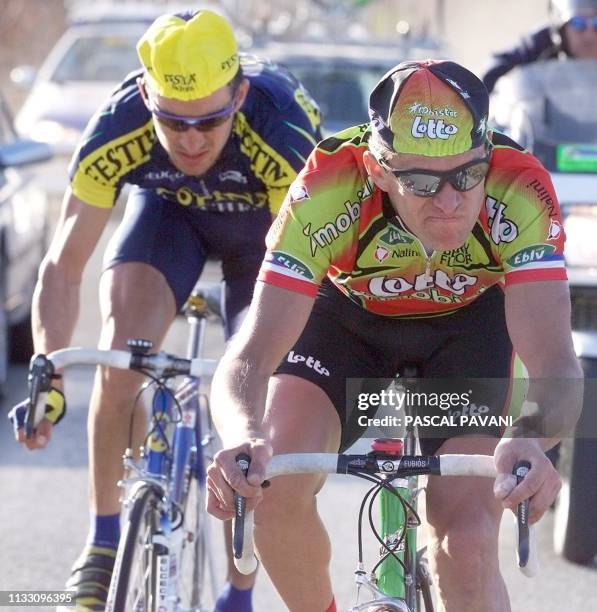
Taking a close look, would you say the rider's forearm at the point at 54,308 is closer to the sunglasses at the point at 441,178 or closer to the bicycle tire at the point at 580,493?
the sunglasses at the point at 441,178

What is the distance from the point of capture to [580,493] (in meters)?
5.67

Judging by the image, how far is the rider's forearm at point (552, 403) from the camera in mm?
3107

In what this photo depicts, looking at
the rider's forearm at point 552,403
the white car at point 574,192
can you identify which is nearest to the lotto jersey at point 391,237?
the rider's forearm at point 552,403

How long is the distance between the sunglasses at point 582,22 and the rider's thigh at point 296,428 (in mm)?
4246

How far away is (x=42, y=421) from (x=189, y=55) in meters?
1.19

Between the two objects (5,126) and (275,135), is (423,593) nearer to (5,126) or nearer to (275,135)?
(275,135)

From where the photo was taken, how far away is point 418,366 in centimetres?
398

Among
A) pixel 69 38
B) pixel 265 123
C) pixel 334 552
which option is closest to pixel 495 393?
pixel 265 123

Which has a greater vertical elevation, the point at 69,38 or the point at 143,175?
the point at 69,38

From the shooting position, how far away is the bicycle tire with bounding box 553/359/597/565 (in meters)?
5.55

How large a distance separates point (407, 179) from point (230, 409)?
0.66 m

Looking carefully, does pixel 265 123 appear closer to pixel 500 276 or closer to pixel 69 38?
pixel 500 276

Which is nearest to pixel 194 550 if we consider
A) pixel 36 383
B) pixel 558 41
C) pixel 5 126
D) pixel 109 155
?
pixel 36 383

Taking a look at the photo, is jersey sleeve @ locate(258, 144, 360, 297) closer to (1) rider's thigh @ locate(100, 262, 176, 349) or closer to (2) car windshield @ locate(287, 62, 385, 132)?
(1) rider's thigh @ locate(100, 262, 176, 349)
